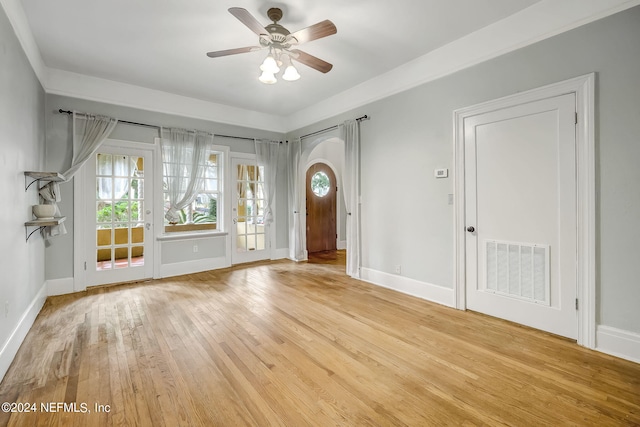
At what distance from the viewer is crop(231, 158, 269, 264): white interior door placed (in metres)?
5.58

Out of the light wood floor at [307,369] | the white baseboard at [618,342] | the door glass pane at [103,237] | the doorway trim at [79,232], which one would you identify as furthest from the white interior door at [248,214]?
the white baseboard at [618,342]

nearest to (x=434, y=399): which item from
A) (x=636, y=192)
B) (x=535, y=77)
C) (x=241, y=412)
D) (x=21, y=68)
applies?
(x=241, y=412)

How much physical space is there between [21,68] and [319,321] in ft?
12.5

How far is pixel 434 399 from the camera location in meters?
1.80

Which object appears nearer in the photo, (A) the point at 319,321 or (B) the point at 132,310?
(A) the point at 319,321

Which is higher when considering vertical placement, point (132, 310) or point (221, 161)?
point (221, 161)

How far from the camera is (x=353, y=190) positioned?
4.61 meters

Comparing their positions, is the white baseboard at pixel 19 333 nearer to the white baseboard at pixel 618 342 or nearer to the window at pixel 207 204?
the window at pixel 207 204

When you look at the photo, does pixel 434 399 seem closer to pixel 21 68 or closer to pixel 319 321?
pixel 319 321

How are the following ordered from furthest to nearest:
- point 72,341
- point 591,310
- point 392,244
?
point 392,244 → point 72,341 → point 591,310

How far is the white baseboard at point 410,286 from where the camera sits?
3454mm

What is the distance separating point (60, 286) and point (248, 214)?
2.98 m

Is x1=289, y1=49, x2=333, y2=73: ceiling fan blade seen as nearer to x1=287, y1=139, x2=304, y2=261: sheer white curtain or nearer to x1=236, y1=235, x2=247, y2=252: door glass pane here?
x1=287, y1=139, x2=304, y2=261: sheer white curtain

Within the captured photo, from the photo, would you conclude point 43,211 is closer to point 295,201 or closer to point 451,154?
point 295,201
